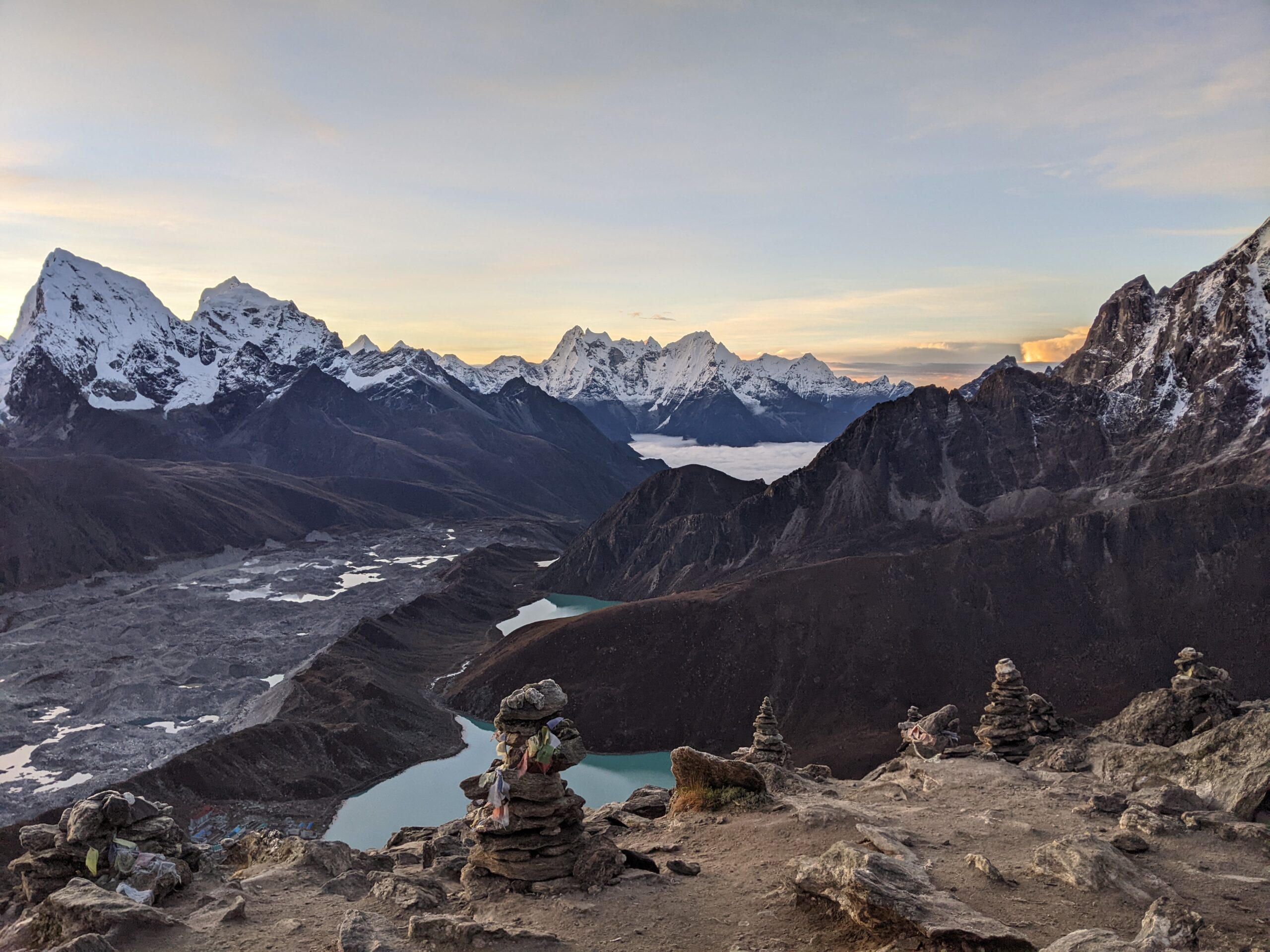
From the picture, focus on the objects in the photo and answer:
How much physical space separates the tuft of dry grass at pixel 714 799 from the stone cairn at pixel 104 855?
1214 cm

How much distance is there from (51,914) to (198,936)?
9.76 feet

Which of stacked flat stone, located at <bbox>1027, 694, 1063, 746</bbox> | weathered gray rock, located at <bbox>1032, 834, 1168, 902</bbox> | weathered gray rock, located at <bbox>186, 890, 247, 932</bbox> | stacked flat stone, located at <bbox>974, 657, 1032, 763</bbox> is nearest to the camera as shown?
weathered gray rock, located at <bbox>1032, 834, 1168, 902</bbox>

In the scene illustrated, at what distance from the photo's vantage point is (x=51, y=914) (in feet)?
50.1

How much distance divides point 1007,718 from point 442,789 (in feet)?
155

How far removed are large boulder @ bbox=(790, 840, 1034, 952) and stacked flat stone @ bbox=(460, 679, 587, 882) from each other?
497 cm

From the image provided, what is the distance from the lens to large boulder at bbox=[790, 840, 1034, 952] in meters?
12.4

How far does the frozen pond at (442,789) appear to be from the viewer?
57750mm

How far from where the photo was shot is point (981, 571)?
84.4 m

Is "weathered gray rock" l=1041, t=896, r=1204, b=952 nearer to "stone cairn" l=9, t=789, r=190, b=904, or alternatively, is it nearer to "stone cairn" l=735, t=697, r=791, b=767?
"stone cairn" l=9, t=789, r=190, b=904

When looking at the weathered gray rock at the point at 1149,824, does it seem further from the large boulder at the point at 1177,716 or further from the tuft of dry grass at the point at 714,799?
the large boulder at the point at 1177,716

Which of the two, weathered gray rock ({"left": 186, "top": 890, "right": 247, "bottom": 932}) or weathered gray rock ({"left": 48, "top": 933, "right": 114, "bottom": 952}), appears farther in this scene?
weathered gray rock ({"left": 186, "top": 890, "right": 247, "bottom": 932})

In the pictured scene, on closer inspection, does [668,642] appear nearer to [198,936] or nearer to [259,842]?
[259,842]

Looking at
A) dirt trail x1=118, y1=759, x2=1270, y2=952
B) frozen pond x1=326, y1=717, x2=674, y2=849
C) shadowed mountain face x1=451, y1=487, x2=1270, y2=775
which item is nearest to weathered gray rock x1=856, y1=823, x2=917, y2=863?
dirt trail x1=118, y1=759, x2=1270, y2=952

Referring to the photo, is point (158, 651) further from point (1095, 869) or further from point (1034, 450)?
point (1034, 450)
